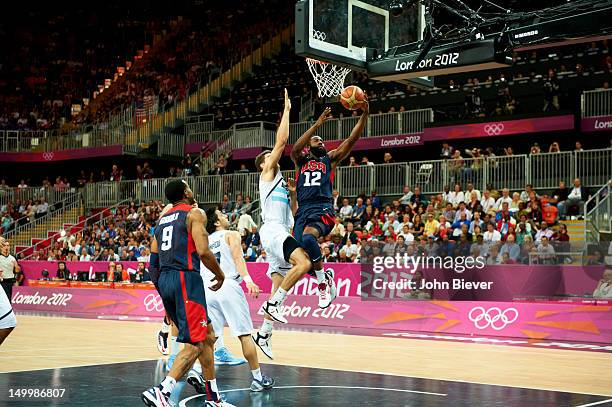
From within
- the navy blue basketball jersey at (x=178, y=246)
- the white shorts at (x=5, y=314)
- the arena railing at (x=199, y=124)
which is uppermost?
the arena railing at (x=199, y=124)

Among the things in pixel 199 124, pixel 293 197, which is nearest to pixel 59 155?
pixel 199 124

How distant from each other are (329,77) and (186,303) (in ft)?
23.6

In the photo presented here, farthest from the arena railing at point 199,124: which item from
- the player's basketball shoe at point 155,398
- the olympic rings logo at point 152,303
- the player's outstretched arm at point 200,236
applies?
the player's basketball shoe at point 155,398

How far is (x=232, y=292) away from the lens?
9562 mm

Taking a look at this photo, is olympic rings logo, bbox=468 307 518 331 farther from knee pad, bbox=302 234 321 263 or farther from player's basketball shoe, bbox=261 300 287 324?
player's basketball shoe, bbox=261 300 287 324

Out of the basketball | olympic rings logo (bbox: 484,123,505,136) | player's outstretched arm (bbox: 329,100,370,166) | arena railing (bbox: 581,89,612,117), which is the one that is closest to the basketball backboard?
the basketball

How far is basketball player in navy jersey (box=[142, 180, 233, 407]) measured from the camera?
22.7 ft

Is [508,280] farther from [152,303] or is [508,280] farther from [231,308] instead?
[152,303]

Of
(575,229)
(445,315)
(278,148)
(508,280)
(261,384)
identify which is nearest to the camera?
(261,384)

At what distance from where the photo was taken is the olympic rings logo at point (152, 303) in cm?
2097

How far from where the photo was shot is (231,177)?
91.1 ft

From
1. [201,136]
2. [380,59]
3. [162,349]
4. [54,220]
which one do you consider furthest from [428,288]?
[54,220]

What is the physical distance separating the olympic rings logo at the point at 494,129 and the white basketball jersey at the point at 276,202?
1648cm

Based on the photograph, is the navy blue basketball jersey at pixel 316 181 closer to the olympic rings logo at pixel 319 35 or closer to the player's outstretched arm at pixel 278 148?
the player's outstretched arm at pixel 278 148
